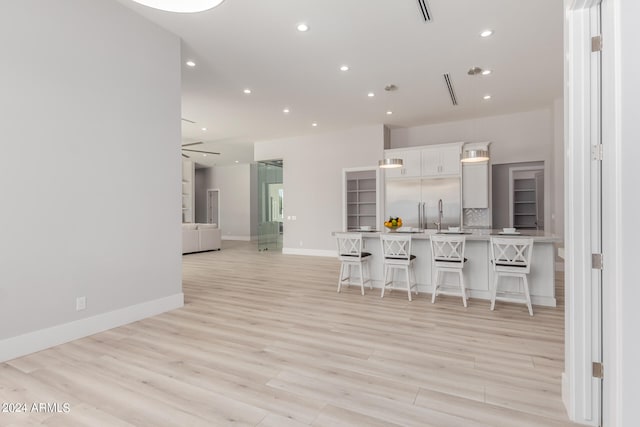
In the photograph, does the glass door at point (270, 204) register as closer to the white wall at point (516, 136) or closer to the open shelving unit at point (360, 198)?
the open shelving unit at point (360, 198)

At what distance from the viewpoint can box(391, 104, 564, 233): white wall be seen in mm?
→ 6902

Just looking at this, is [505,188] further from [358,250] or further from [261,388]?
[261,388]

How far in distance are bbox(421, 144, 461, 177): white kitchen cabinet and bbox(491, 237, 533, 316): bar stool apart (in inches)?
131

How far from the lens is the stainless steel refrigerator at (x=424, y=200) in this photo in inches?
286

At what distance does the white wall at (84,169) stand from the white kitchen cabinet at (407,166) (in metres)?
5.17

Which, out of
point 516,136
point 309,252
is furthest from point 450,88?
point 309,252

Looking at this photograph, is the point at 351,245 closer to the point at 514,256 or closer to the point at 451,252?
the point at 451,252

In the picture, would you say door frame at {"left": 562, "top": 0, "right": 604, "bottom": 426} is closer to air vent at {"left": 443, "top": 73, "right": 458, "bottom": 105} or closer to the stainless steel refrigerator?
air vent at {"left": 443, "top": 73, "right": 458, "bottom": 105}

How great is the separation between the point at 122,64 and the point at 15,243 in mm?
2047

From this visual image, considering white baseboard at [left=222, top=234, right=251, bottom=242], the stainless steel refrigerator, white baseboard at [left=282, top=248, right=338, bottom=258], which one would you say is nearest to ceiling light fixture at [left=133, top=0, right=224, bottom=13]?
the stainless steel refrigerator

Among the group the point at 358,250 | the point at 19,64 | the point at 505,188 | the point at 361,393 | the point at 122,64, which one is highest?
the point at 122,64

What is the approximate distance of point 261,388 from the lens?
2.23 metres

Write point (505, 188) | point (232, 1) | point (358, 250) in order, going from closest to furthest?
point (232, 1) → point (358, 250) → point (505, 188)

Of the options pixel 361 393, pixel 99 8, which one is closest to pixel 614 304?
pixel 361 393
